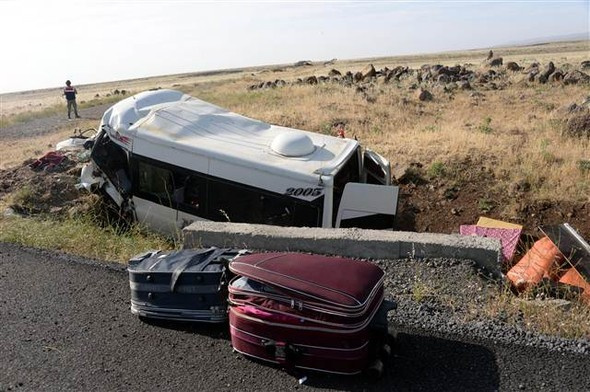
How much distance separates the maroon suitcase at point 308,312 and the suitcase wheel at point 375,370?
4 cm

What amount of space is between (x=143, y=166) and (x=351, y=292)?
5.33 meters

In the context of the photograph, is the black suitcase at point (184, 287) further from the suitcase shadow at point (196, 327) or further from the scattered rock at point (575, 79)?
the scattered rock at point (575, 79)

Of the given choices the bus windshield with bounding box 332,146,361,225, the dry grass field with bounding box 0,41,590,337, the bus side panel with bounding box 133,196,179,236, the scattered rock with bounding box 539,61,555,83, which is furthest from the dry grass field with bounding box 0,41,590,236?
the bus side panel with bounding box 133,196,179,236

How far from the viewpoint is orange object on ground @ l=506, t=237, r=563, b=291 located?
5.45 metres

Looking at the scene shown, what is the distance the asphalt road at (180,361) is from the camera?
11.7 feet

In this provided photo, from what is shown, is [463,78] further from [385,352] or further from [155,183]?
[385,352]

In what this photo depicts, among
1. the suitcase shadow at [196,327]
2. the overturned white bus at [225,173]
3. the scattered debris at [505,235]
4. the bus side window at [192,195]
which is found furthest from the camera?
the bus side window at [192,195]

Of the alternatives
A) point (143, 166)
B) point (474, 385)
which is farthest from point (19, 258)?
point (474, 385)

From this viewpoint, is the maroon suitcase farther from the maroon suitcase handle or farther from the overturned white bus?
the overturned white bus

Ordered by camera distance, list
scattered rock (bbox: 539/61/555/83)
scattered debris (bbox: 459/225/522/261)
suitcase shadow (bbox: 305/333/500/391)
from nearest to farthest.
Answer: suitcase shadow (bbox: 305/333/500/391), scattered debris (bbox: 459/225/522/261), scattered rock (bbox: 539/61/555/83)

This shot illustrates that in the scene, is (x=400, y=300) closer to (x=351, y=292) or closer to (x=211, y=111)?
(x=351, y=292)

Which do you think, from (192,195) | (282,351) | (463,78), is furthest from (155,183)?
(463,78)

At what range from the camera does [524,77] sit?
26.8 metres

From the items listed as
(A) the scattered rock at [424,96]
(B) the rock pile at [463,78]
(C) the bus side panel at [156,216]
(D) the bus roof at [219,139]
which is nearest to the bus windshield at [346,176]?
(D) the bus roof at [219,139]
